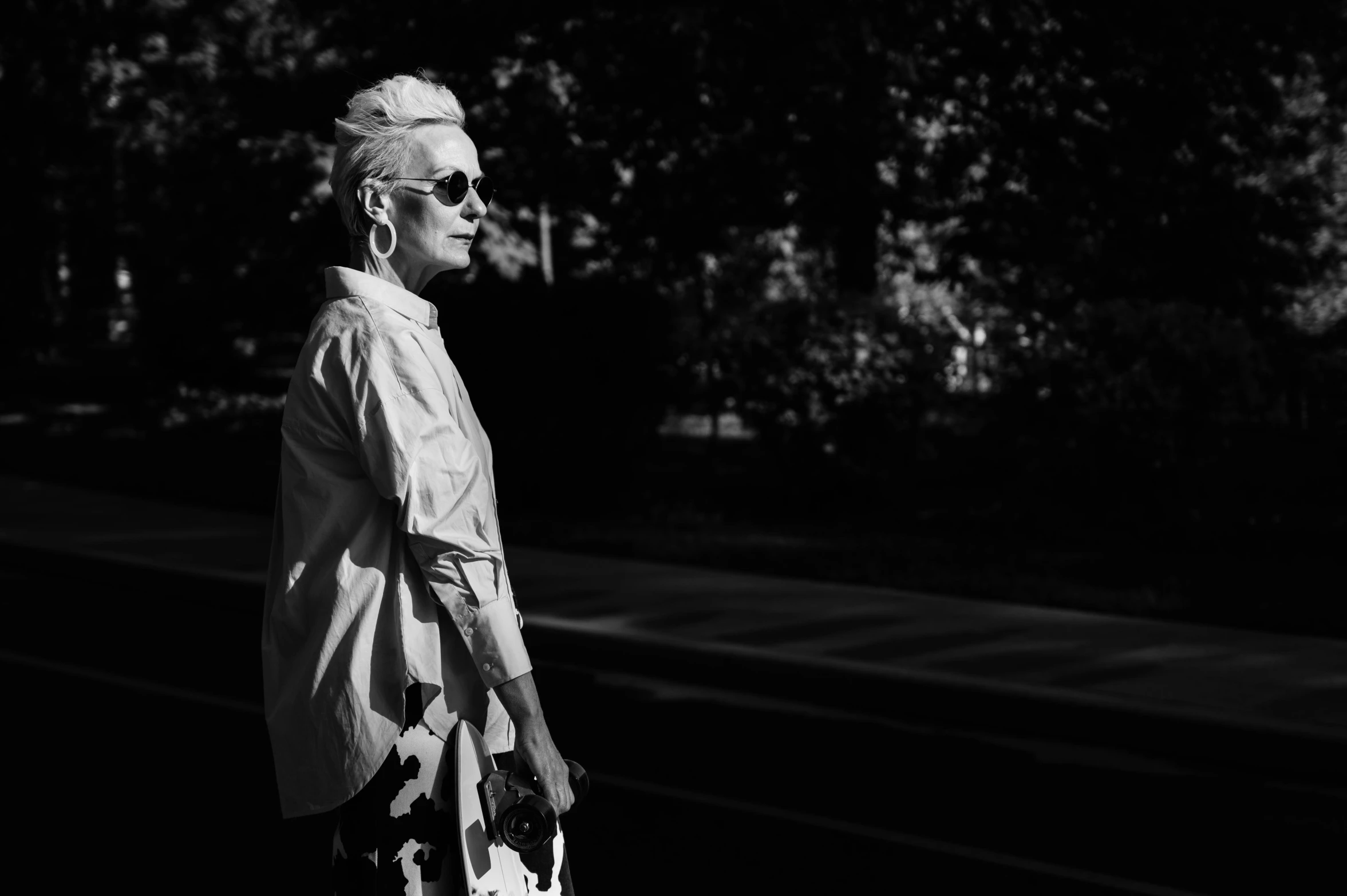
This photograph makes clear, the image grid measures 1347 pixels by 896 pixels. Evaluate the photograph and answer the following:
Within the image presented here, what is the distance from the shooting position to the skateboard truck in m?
2.37

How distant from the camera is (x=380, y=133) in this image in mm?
2490

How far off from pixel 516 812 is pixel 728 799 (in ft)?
11.7

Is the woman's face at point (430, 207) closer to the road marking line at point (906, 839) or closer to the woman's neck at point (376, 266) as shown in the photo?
the woman's neck at point (376, 266)

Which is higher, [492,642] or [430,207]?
[430,207]

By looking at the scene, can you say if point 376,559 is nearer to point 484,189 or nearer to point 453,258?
point 453,258

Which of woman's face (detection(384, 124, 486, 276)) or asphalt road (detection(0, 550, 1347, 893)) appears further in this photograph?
asphalt road (detection(0, 550, 1347, 893))

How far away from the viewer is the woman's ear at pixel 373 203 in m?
2.51

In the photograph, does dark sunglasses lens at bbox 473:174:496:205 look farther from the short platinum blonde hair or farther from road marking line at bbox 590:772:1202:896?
road marking line at bbox 590:772:1202:896

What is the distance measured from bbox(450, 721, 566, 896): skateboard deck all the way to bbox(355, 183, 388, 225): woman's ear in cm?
81

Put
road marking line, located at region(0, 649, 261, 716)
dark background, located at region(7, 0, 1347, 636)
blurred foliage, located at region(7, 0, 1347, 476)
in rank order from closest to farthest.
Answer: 1. road marking line, located at region(0, 649, 261, 716)
2. dark background, located at region(7, 0, 1347, 636)
3. blurred foliage, located at region(7, 0, 1347, 476)

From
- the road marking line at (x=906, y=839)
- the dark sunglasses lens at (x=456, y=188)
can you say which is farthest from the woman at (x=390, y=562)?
the road marking line at (x=906, y=839)

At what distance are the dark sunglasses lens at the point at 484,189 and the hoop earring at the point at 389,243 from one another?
0.49 feet

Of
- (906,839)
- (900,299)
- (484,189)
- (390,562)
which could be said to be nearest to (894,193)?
(900,299)

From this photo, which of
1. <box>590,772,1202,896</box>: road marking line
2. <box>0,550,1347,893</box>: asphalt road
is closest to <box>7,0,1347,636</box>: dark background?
<box>0,550,1347,893</box>: asphalt road
